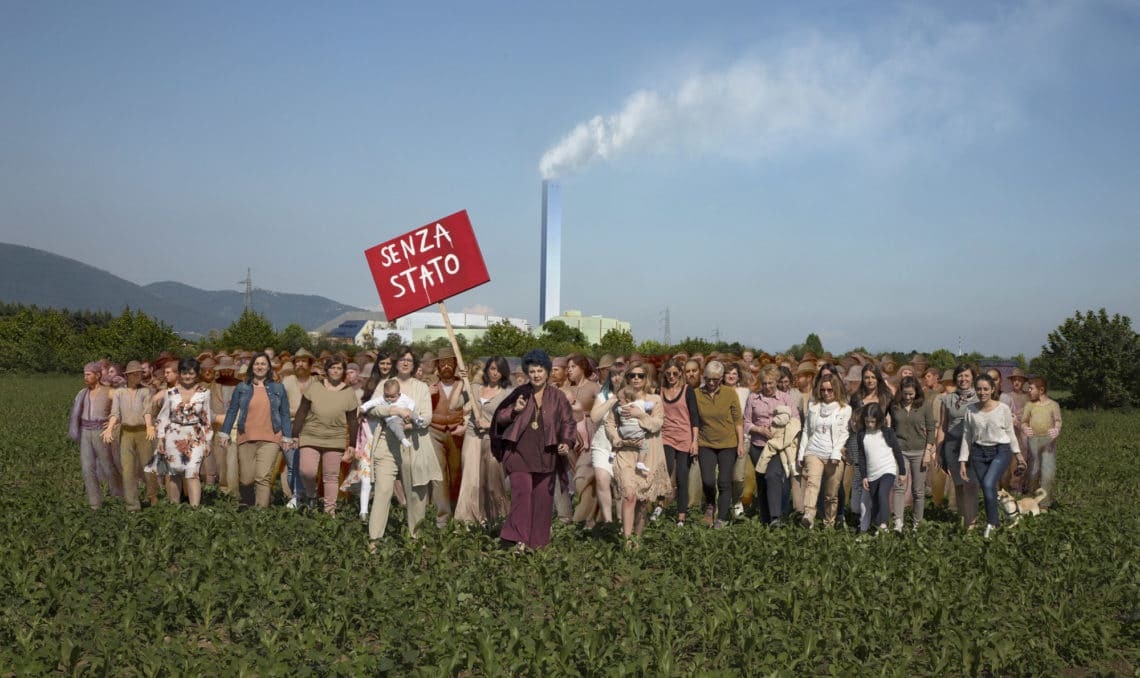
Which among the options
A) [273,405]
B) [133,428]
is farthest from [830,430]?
[133,428]

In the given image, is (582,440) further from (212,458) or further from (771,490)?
(212,458)

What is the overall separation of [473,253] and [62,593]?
5356mm

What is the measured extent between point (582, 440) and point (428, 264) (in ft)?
9.27

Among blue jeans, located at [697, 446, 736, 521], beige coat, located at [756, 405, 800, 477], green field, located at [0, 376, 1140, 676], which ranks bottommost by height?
green field, located at [0, 376, 1140, 676]

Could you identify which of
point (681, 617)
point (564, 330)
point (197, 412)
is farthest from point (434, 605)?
point (564, 330)

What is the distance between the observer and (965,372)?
11.8m

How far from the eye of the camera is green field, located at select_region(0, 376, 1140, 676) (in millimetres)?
6301

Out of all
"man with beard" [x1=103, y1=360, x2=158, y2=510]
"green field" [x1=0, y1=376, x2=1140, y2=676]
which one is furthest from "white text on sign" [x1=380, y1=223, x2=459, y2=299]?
"man with beard" [x1=103, y1=360, x2=158, y2=510]

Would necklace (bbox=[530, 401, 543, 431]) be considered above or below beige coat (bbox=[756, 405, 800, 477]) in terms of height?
above

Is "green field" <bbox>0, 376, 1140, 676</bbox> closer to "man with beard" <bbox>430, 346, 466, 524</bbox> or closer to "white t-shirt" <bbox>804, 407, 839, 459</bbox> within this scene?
"white t-shirt" <bbox>804, 407, 839, 459</bbox>

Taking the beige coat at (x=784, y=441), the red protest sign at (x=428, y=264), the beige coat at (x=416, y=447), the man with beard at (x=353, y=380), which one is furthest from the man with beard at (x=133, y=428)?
the beige coat at (x=784, y=441)

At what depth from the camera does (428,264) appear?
11.3 m

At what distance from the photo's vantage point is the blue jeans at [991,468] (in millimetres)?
10859

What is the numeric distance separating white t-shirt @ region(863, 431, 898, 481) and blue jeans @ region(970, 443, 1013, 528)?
3.14 ft
